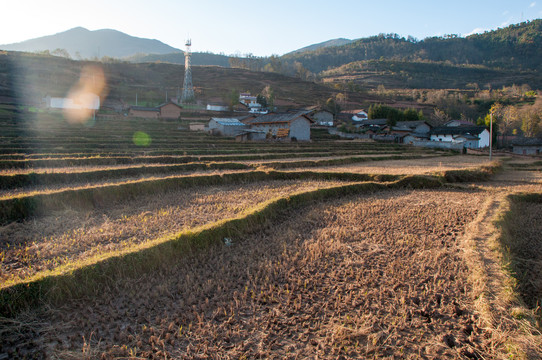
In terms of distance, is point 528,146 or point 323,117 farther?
point 323,117

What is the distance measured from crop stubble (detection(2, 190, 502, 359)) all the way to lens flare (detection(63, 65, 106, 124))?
38967mm

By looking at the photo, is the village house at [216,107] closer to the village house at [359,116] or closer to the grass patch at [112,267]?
the village house at [359,116]

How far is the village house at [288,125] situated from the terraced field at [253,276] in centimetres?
2761

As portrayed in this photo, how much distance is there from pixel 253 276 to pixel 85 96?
5774 cm

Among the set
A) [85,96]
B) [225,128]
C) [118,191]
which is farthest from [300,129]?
[85,96]

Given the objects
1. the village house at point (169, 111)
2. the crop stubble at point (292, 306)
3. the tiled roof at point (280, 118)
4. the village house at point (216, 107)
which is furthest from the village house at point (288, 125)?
the crop stubble at point (292, 306)

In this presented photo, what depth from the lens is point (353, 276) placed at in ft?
21.5

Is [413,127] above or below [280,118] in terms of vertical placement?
below

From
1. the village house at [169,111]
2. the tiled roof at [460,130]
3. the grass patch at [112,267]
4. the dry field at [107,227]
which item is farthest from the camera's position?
the village house at [169,111]

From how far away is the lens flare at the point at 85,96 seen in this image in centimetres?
4346

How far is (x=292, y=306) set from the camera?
544cm

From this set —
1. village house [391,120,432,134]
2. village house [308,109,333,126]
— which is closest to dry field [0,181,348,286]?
village house [391,120,432,134]

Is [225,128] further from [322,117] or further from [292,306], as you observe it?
[292,306]

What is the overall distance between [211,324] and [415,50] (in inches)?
8161
